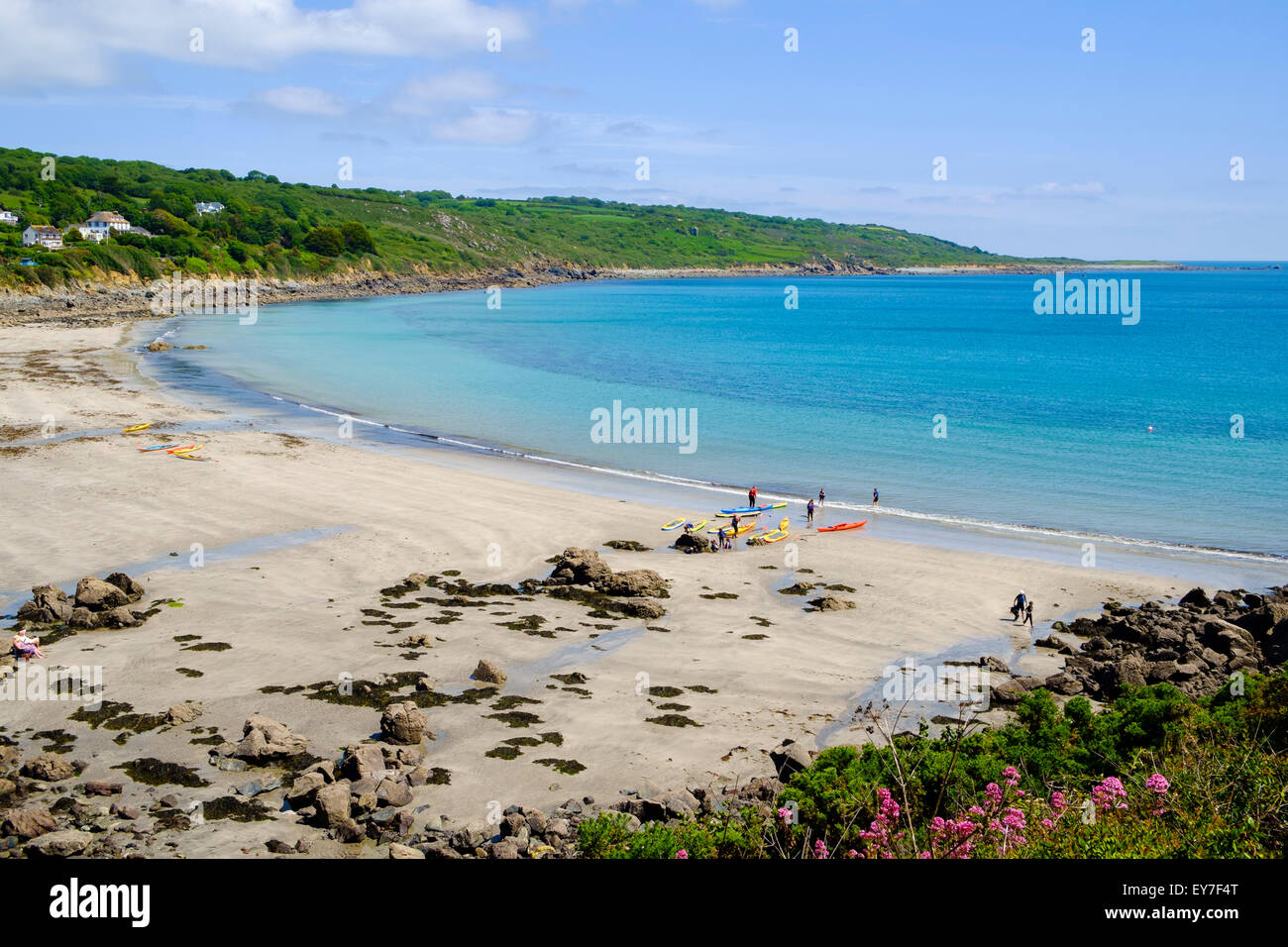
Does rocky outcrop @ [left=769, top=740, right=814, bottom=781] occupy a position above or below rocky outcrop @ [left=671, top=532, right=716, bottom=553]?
below

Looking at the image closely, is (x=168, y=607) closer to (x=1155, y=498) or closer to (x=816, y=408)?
(x=1155, y=498)

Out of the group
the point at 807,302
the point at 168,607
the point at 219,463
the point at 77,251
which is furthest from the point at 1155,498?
the point at 807,302

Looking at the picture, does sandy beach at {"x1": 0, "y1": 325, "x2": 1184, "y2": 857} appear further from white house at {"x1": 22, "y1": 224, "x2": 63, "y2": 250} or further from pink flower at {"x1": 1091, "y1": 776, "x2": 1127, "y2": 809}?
white house at {"x1": 22, "y1": 224, "x2": 63, "y2": 250}

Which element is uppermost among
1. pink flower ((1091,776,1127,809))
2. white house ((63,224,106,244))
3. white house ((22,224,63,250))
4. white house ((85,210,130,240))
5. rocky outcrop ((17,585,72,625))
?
white house ((85,210,130,240))

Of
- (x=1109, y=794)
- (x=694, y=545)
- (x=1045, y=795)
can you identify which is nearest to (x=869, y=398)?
(x=694, y=545)

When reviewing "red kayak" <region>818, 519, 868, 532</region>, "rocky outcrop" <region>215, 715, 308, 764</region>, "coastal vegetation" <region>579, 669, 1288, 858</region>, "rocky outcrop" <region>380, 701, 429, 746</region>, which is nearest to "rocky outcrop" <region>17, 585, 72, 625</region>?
"rocky outcrop" <region>215, 715, 308, 764</region>

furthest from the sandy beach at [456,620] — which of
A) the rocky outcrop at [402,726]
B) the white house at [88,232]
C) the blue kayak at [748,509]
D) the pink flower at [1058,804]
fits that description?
the white house at [88,232]

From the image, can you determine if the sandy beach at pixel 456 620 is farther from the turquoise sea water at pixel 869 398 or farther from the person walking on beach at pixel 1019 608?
the turquoise sea water at pixel 869 398
